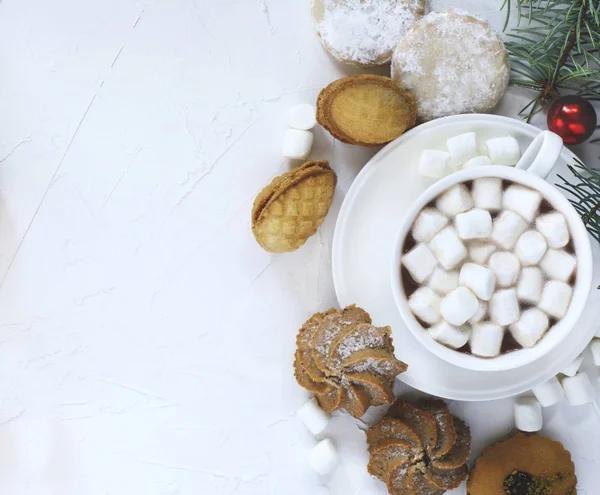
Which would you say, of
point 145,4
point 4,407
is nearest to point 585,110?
point 145,4

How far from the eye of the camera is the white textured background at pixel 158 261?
4.50ft

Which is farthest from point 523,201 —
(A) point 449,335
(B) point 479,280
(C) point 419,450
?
(C) point 419,450

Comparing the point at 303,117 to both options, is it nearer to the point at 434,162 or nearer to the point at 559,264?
the point at 434,162

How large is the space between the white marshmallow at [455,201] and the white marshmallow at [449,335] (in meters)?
0.20

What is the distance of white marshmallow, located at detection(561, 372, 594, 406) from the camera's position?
1.37 meters

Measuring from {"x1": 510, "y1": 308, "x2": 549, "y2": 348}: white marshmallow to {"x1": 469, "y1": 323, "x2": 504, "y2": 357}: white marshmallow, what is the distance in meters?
0.03

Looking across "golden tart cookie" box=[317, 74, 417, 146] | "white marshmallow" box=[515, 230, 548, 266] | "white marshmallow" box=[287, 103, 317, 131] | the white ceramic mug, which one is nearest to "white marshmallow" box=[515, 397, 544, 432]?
the white ceramic mug

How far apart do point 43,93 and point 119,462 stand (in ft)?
2.67

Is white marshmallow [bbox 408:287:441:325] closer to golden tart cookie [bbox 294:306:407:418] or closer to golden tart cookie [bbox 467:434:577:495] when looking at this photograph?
golden tart cookie [bbox 294:306:407:418]

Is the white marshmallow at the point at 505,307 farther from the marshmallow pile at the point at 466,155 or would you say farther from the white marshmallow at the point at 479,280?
the marshmallow pile at the point at 466,155

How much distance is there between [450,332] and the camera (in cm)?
114

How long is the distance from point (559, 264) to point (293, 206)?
49 centimetres

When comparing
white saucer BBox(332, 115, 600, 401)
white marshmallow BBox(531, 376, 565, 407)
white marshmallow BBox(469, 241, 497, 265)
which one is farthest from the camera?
white marshmallow BBox(531, 376, 565, 407)

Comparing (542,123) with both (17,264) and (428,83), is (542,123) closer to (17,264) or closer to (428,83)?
(428,83)
